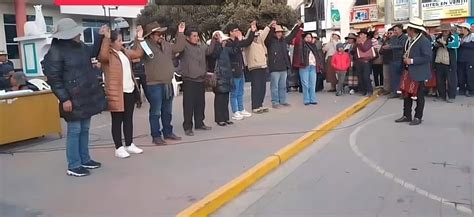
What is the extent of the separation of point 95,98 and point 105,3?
126 cm

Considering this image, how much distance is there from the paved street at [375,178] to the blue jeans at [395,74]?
3519 mm

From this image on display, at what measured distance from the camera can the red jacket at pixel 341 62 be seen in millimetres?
13656

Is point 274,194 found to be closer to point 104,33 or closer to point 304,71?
point 104,33

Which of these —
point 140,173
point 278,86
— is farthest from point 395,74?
point 140,173

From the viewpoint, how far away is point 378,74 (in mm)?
15086

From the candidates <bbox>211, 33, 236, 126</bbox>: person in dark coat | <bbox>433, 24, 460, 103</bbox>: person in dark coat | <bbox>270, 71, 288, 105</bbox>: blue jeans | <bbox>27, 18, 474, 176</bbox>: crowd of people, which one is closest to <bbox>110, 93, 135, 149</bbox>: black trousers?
<bbox>27, 18, 474, 176</bbox>: crowd of people

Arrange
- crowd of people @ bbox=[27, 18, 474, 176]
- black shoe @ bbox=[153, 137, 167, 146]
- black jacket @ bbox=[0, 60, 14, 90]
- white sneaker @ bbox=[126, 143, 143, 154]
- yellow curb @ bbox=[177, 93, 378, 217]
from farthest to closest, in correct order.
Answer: black jacket @ bbox=[0, 60, 14, 90], black shoe @ bbox=[153, 137, 167, 146], white sneaker @ bbox=[126, 143, 143, 154], crowd of people @ bbox=[27, 18, 474, 176], yellow curb @ bbox=[177, 93, 378, 217]

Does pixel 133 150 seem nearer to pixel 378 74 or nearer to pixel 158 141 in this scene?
pixel 158 141

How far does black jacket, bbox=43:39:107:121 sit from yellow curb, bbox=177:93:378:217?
187cm

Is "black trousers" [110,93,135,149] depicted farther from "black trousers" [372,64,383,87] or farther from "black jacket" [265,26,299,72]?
"black trousers" [372,64,383,87]

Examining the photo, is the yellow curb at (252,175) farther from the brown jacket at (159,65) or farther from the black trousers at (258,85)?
the brown jacket at (159,65)

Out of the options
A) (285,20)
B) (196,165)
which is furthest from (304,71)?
(285,20)

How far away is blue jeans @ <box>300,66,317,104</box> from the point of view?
38.9ft

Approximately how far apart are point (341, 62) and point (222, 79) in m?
5.39
